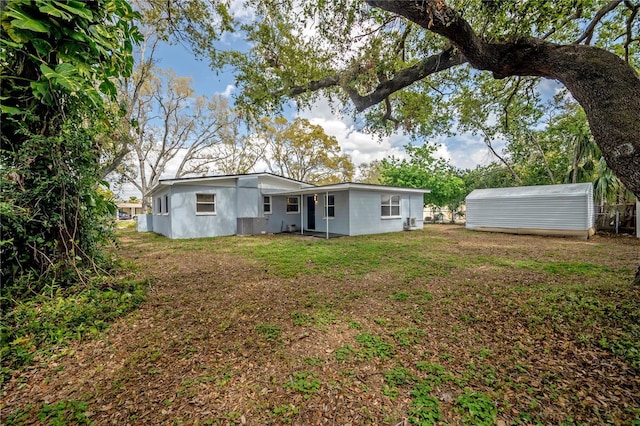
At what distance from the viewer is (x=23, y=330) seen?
8.70ft

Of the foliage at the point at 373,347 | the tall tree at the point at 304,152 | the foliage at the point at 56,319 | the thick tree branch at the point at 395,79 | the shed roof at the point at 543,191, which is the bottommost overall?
the foliage at the point at 373,347

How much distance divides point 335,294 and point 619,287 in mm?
4329

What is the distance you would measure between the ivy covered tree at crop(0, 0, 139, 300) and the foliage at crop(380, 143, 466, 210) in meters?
17.3

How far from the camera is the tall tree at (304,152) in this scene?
24.8 meters

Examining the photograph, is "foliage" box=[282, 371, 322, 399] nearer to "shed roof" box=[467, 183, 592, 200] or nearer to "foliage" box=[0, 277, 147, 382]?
"foliage" box=[0, 277, 147, 382]

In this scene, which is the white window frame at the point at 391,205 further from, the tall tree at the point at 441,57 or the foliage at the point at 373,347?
the foliage at the point at 373,347

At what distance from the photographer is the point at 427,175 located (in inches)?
723

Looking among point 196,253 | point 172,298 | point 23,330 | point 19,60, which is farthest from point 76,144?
point 196,253

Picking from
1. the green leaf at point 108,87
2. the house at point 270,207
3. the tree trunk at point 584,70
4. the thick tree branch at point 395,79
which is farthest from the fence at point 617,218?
the green leaf at point 108,87

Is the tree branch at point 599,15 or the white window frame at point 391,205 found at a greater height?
the tree branch at point 599,15

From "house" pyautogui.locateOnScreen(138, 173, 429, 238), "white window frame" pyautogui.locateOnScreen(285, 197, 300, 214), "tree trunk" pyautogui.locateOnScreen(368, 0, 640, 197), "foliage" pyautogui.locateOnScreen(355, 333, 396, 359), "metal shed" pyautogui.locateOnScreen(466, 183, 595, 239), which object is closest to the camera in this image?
"foliage" pyautogui.locateOnScreen(355, 333, 396, 359)

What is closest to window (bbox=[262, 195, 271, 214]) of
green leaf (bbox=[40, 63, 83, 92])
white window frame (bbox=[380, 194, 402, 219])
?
white window frame (bbox=[380, 194, 402, 219])

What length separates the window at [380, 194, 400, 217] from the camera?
1341cm

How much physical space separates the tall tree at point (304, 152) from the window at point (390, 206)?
13.4 metres
